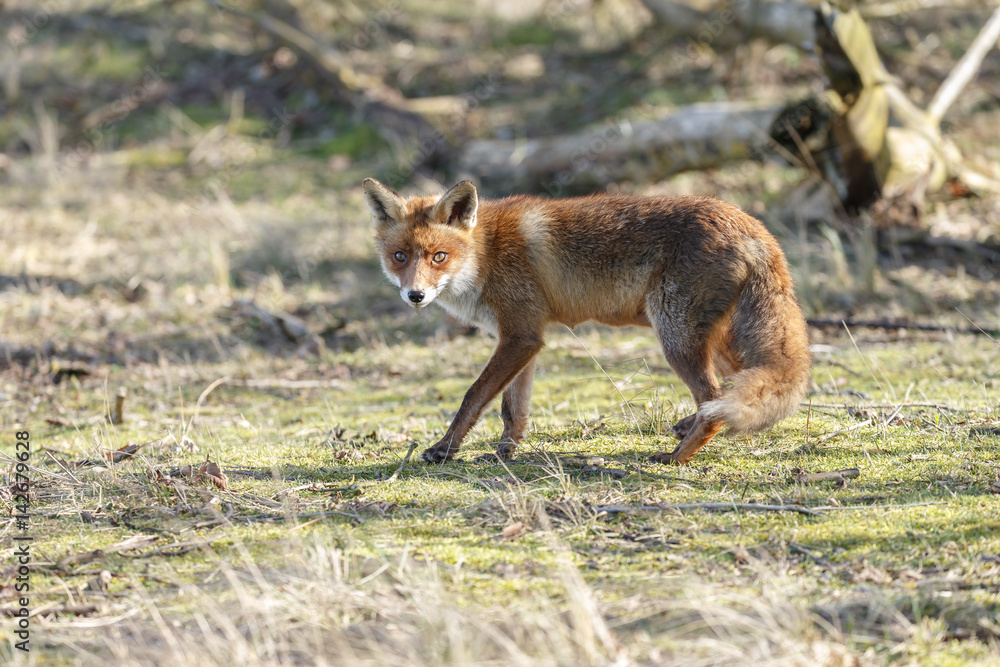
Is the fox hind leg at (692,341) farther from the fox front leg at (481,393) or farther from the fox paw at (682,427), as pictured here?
the fox front leg at (481,393)

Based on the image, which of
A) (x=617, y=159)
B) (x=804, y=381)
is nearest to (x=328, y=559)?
(x=804, y=381)

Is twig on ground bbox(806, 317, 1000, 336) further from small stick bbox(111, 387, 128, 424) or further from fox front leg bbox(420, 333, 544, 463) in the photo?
small stick bbox(111, 387, 128, 424)

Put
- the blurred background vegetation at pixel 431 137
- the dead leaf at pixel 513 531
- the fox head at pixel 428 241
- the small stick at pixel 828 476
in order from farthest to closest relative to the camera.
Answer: the blurred background vegetation at pixel 431 137 < the fox head at pixel 428 241 < the small stick at pixel 828 476 < the dead leaf at pixel 513 531

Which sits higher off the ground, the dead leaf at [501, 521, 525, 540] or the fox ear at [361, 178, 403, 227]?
the fox ear at [361, 178, 403, 227]

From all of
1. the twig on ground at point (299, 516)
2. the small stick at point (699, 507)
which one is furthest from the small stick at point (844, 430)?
the twig on ground at point (299, 516)

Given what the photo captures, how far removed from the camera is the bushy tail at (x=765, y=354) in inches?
161

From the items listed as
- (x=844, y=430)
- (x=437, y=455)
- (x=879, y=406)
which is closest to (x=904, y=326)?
(x=879, y=406)

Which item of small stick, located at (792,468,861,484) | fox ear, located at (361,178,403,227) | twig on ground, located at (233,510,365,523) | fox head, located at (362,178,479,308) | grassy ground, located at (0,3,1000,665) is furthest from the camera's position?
fox ear, located at (361,178,403,227)

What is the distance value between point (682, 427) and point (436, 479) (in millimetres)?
1500

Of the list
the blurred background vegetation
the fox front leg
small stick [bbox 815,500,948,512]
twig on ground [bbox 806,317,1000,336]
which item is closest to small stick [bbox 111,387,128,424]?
the blurred background vegetation

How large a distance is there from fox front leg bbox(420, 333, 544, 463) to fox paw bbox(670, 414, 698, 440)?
3.15ft

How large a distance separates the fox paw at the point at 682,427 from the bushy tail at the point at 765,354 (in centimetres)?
→ 43

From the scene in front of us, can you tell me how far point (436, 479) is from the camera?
4.54 m

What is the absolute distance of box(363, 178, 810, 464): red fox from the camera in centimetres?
455
